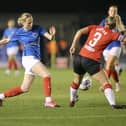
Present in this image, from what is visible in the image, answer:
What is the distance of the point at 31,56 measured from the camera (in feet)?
43.4

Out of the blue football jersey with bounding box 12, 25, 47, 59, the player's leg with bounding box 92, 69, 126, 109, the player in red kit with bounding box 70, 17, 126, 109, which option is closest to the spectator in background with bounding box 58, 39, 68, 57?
the blue football jersey with bounding box 12, 25, 47, 59

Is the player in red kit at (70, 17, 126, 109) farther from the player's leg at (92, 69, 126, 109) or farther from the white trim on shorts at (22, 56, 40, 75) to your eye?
the white trim on shorts at (22, 56, 40, 75)

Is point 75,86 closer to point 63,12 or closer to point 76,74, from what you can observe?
point 76,74

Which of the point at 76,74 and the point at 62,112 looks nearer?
the point at 62,112

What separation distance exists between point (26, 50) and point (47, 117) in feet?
7.25

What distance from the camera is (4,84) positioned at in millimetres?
19672

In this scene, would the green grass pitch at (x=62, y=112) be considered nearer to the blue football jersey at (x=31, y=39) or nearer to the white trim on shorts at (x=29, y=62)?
the white trim on shorts at (x=29, y=62)

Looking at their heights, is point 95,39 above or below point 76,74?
above

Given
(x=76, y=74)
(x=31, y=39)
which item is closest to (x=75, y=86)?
(x=76, y=74)

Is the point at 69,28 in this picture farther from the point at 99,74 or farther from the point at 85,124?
the point at 85,124

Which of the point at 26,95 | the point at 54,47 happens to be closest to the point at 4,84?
the point at 26,95

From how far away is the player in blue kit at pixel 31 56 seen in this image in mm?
13086

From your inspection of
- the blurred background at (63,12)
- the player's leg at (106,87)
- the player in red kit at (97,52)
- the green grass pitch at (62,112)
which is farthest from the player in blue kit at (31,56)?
the blurred background at (63,12)

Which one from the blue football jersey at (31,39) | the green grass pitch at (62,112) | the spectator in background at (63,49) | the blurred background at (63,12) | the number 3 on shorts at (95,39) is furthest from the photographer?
the blurred background at (63,12)
